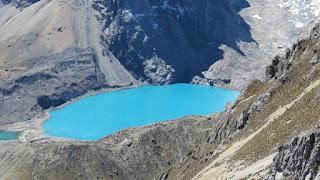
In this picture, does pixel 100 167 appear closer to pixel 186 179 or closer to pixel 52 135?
pixel 186 179

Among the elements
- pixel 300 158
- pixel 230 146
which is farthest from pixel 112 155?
pixel 300 158

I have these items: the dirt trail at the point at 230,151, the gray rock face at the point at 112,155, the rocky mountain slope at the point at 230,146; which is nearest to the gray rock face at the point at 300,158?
the rocky mountain slope at the point at 230,146

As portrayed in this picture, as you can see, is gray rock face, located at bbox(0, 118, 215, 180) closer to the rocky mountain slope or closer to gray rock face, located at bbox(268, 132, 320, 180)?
the rocky mountain slope

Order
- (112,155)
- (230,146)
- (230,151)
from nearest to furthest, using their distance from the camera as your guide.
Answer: (230,151) → (230,146) → (112,155)

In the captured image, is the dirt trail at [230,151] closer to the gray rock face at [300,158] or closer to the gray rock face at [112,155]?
the gray rock face at [300,158]

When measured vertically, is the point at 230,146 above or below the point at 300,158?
below

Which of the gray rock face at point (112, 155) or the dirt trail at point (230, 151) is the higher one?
the dirt trail at point (230, 151)

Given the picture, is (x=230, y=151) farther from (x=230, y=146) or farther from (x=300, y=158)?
(x=300, y=158)

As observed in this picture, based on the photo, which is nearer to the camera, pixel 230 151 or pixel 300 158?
pixel 300 158

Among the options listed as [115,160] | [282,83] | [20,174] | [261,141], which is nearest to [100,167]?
[115,160]
